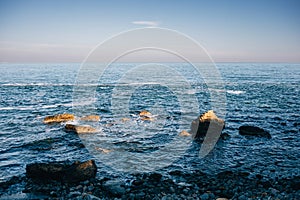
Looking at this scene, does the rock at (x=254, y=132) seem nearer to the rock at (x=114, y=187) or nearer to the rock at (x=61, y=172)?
the rock at (x=114, y=187)

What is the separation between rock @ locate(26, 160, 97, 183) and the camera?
1070 centimetres

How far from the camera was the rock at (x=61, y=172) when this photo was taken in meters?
10.7

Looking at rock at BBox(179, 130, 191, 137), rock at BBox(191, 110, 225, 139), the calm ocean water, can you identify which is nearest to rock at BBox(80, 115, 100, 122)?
the calm ocean water

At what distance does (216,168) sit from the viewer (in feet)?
40.7

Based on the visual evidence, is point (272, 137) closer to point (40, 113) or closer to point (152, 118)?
point (152, 118)

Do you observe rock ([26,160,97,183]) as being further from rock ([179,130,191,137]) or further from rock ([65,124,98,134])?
rock ([179,130,191,137])

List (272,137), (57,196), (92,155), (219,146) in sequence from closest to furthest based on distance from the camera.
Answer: (57,196) < (92,155) < (219,146) < (272,137)

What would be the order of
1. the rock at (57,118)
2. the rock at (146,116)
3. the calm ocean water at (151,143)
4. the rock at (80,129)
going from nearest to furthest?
the calm ocean water at (151,143) < the rock at (80,129) < the rock at (57,118) < the rock at (146,116)

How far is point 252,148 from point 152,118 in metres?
10.7

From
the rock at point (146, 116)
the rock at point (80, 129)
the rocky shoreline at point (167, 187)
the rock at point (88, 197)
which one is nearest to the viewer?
the rock at point (88, 197)

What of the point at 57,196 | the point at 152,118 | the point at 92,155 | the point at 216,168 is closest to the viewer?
the point at 57,196

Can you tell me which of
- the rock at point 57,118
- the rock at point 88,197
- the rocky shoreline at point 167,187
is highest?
the rock at point 57,118

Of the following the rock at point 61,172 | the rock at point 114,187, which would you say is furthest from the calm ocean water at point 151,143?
the rock at point 114,187

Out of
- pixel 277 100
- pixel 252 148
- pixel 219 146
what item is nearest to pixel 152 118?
pixel 219 146
